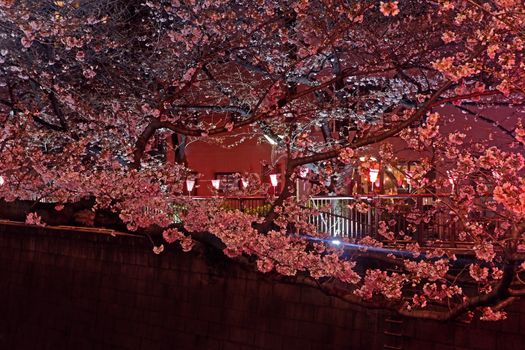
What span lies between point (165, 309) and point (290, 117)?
5220 mm

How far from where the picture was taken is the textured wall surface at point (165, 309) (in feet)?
34.5

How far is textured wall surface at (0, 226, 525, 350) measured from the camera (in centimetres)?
1052

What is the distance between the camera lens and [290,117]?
48.3ft

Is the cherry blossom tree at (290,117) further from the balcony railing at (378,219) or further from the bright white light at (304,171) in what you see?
the bright white light at (304,171)

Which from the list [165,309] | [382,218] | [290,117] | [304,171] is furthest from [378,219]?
[165,309]

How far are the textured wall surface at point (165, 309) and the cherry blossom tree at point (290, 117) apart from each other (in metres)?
0.63

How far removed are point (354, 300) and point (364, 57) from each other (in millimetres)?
8935

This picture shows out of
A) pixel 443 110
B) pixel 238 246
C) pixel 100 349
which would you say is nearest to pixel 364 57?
pixel 443 110

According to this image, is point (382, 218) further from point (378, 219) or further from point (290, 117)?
point (290, 117)

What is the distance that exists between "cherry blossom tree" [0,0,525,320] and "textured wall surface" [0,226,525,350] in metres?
0.63

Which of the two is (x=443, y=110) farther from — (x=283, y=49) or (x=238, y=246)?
(x=238, y=246)

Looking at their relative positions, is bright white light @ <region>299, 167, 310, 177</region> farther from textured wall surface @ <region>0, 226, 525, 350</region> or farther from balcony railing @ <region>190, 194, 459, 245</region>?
textured wall surface @ <region>0, 226, 525, 350</region>

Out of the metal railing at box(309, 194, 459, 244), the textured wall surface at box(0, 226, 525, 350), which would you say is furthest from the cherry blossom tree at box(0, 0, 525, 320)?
the textured wall surface at box(0, 226, 525, 350)

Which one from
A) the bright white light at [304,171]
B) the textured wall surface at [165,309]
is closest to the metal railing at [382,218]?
the bright white light at [304,171]
